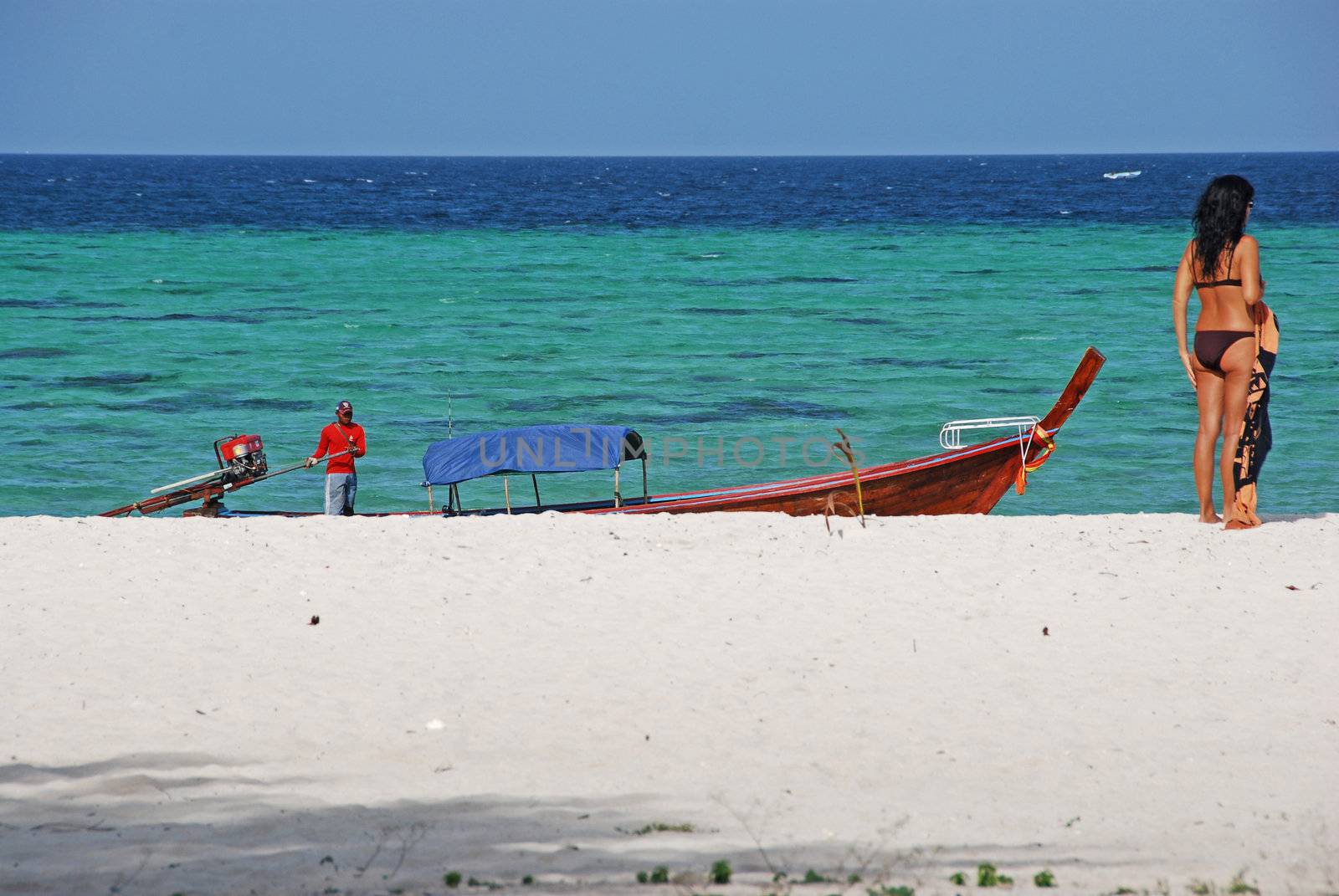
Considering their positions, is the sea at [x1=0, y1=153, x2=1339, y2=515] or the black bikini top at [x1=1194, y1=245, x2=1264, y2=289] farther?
the sea at [x1=0, y1=153, x2=1339, y2=515]

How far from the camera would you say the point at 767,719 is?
7.63 metres

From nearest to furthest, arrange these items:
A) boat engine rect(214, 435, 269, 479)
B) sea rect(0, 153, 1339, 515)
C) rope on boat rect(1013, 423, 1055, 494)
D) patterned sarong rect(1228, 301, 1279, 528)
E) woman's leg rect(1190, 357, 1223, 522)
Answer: patterned sarong rect(1228, 301, 1279, 528) → woman's leg rect(1190, 357, 1223, 522) → rope on boat rect(1013, 423, 1055, 494) → boat engine rect(214, 435, 269, 479) → sea rect(0, 153, 1339, 515)

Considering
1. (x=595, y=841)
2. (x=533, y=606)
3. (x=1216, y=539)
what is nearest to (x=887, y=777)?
(x=595, y=841)

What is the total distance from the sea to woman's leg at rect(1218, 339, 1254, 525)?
3.78m

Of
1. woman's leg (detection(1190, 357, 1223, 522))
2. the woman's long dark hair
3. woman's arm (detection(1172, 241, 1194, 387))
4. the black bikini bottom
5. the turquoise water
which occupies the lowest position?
the turquoise water

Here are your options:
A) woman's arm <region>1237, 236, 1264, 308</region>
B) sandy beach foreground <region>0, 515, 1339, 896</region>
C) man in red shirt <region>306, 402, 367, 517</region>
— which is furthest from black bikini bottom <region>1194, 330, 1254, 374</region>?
man in red shirt <region>306, 402, 367, 517</region>

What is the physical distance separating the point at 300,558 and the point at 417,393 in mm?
15485

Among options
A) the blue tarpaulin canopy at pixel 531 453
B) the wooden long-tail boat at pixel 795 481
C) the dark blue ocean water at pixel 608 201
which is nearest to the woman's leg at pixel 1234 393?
the wooden long-tail boat at pixel 795 481

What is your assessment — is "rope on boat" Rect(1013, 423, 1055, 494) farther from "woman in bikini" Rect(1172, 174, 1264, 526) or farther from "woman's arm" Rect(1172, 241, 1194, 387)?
"woman's arm" Rect(1172, 241, 1194, 387)

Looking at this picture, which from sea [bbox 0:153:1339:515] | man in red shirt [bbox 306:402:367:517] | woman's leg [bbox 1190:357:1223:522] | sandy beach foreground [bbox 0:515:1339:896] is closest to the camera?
sandy beach foreground [bbox 0:515:1339:896]

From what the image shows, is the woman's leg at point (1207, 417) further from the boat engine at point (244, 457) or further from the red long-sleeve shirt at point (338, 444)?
the boat engine at point (244, 457)

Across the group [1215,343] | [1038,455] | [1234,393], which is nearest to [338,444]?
[1038,455]

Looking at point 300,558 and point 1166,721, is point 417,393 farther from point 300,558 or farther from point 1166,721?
point 1166,721

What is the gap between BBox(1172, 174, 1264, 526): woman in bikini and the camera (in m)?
10.3
